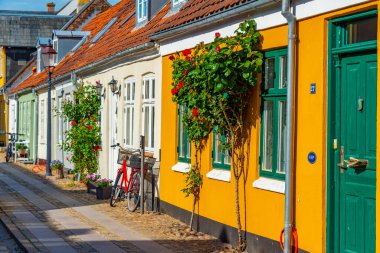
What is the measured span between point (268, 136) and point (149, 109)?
594cm

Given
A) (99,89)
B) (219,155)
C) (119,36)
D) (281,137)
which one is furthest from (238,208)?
(119,36)

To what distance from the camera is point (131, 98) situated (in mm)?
16906

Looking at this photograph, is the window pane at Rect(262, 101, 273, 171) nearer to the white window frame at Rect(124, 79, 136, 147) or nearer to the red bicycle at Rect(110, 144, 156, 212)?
the red bicycle at Rect(110, 144, 156, 212)

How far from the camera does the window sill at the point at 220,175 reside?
10.8 m

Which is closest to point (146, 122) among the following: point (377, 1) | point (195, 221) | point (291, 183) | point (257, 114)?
point (195, 221)

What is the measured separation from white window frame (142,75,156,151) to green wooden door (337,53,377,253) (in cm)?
710

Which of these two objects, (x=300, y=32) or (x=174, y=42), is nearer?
(x=300, y=32)

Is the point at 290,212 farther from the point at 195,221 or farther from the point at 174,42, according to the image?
the point at 174,42

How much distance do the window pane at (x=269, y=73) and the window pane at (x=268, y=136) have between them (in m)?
0.21

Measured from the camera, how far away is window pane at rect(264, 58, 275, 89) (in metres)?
9.61

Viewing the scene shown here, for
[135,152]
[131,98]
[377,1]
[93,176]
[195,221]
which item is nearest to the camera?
[377,1]

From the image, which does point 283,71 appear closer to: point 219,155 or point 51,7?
point 219,155

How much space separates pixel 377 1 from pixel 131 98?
10.0m

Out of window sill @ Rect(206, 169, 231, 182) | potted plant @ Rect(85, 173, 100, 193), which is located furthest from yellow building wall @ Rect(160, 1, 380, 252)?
potted plant @ Rect(85, 173, 100, 193)
